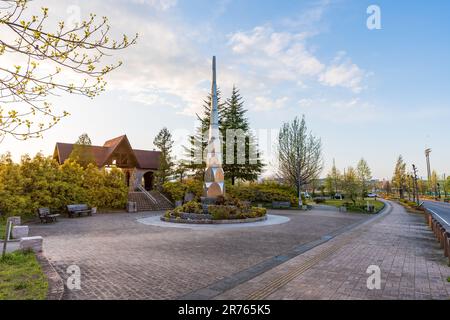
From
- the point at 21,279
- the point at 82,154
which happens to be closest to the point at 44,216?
the point at 21,279

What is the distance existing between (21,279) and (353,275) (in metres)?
7.21

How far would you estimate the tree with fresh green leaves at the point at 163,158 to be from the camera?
3894 centimetres

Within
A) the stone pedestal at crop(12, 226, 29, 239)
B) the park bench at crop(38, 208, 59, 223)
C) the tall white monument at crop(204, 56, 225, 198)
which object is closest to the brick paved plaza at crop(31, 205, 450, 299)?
the stone pedestal at crop(12, 226, 29, 239)

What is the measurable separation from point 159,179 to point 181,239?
95.3 ft

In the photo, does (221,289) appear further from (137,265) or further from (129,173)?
(129,173)

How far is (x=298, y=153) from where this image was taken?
33.6 metres

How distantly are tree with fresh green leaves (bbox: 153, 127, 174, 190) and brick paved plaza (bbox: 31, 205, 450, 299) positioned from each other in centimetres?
2508

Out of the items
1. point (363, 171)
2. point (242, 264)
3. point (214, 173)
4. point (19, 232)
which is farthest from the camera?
point (363, 171)

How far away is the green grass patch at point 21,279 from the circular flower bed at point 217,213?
31.5 feet

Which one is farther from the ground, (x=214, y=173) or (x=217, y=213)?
(x=214, y=173)

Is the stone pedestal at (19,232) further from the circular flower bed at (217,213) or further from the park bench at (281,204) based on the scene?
the park bench at (281,204)

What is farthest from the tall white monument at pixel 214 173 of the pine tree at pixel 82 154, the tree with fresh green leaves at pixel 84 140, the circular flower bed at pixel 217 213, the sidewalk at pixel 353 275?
the tree with fresh green leaves at pixel 84 140

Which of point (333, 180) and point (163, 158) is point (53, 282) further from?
point (333, 180)

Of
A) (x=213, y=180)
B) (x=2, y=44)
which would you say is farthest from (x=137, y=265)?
(x=213, y=180)
